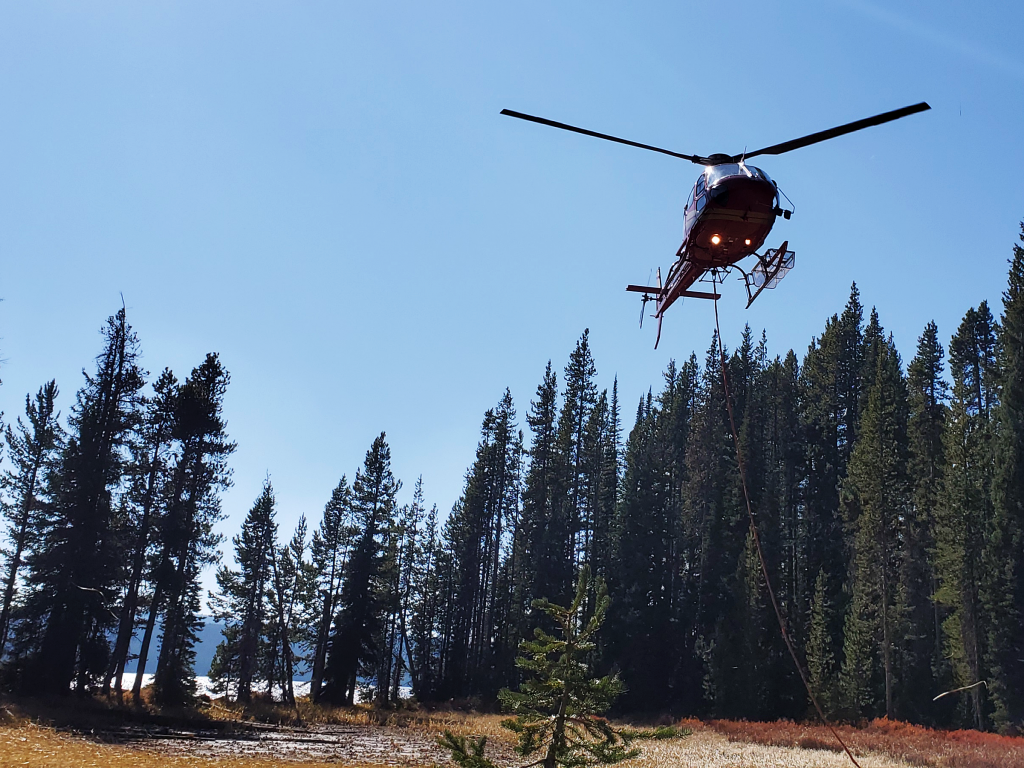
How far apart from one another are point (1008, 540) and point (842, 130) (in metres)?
38.9

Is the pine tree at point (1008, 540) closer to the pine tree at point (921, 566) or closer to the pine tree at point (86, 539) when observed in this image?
the pine tree at point (921, 566)

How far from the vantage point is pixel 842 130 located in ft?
27.1

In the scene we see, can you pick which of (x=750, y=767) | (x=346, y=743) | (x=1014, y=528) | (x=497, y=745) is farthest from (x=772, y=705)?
(x=346, y=743)

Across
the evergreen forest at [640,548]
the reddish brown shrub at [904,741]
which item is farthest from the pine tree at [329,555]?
the reddish brown shrub at [904,741]

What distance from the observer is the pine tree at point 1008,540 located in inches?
1431

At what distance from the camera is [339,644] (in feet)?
165

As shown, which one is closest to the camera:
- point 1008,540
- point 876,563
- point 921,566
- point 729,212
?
point 729,212

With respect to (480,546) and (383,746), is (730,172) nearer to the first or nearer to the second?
(383,746)

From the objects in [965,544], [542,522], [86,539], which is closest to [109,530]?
[86,539]

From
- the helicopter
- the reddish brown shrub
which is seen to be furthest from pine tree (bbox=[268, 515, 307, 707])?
the helicopter

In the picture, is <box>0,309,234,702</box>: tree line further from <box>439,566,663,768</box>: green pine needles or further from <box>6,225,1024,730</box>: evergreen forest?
<box>439,566,663,768</box>: green pine needles

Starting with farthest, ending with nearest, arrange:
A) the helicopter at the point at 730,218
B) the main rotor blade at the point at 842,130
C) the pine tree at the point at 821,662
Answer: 1. the pine tree at the point at 821,662
2. the helicopter at the point at 730,218
3. the main rotor blade at the point at 842,130

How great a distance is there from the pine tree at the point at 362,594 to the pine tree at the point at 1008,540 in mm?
36232

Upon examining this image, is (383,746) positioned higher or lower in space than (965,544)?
lower
